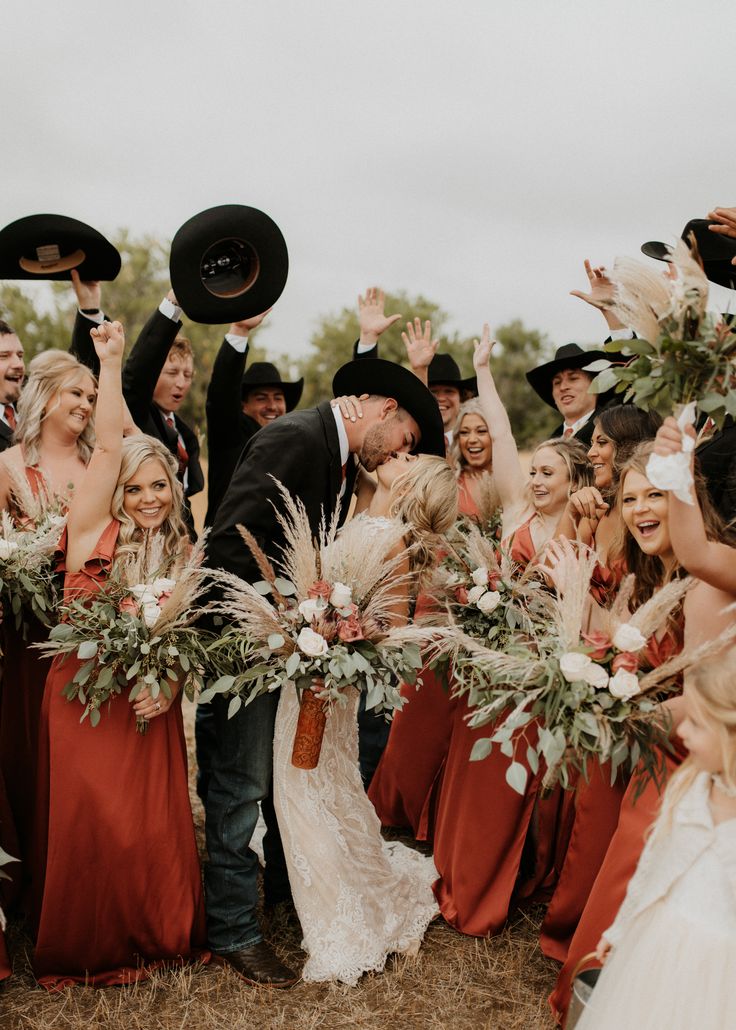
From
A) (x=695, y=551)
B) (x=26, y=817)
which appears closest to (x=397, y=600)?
(x=695, y=551)

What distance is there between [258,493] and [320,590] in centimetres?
74

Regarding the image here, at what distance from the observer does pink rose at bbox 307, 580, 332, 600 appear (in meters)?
3.88

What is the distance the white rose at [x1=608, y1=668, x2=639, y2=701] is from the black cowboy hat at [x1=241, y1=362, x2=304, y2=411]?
5074mm

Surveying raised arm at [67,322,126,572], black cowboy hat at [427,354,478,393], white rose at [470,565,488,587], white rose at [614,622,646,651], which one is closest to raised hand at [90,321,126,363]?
raised arm at [67,322,126,572]

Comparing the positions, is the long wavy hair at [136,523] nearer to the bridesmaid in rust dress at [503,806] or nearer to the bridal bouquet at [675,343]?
the bridesmaid in rust dress at [503,806]

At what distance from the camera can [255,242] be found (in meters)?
4.84

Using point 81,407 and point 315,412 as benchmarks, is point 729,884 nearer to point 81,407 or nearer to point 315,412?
point 315,412

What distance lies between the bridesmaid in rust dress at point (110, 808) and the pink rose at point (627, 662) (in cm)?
199

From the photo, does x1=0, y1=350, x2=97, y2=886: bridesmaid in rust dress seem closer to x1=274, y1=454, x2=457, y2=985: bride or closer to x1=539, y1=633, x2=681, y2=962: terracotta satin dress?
x1=274, y1=454, x2=457, y2=985: bride

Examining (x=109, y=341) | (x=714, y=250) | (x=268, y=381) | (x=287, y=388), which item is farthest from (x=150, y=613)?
(x=287, y=388)

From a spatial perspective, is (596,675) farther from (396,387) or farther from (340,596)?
(396,387)

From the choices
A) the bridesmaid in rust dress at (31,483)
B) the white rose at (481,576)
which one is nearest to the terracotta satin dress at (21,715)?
the bridesmaid in rust dress at (31,483)

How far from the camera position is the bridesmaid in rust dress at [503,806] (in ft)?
15.4

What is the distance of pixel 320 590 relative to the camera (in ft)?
12.7
